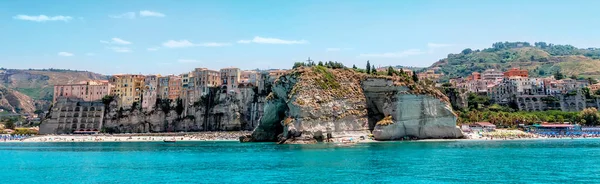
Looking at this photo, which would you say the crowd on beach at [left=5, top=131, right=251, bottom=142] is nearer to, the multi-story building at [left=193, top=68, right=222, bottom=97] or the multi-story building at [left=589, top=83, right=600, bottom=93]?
the multi-story building at [left=193, top=68, right=222, bottom=97]

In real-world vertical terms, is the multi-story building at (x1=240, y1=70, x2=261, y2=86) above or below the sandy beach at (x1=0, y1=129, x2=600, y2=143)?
above

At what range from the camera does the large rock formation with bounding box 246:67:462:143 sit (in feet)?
216

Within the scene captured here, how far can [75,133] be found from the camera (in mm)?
103000

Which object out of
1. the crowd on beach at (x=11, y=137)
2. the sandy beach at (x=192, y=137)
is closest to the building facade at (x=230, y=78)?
the sandy beach at (x=192, y=137)

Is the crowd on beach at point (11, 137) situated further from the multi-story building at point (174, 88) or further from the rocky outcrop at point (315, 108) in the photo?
the rocky outcrop at point (315, 108)

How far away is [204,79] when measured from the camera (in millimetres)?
103750

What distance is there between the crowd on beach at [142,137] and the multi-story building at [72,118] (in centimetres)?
651

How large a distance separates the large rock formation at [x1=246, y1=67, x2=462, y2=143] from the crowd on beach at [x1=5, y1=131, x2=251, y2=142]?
16.3m

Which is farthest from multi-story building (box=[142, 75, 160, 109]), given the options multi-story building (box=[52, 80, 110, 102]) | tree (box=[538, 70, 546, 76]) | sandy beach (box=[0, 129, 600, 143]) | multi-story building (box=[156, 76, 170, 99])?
tree (box=[538, 70, 546, 76])

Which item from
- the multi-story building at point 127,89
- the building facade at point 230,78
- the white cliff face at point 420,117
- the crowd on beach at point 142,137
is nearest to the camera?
the white cliff face at point 420,117

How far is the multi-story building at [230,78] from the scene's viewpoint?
334 feet

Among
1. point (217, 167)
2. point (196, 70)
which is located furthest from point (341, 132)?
point (196, 70)

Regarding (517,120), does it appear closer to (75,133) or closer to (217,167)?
(217,167)

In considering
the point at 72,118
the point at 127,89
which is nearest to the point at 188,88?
the point at 127,89
